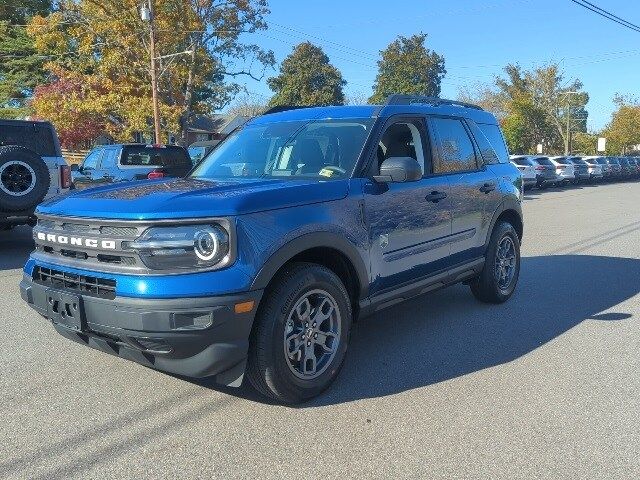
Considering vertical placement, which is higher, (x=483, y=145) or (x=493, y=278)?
(x=483, y=145)

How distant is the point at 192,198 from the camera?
3.38 metres

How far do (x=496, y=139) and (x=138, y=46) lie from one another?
2405 centimetres

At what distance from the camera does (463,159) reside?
5.46 m

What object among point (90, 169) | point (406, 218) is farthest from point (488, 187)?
point (90, 169)

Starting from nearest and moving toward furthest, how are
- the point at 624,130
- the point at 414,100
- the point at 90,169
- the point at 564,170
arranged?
the point at 414,100, the point at 90,169, the point at 564,170, the point at 624,130

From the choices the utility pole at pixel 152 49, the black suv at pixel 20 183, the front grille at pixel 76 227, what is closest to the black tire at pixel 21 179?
the black suv at pixel 20 183

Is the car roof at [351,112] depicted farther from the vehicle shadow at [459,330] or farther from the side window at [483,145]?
the vehicle shadow at [459,330]

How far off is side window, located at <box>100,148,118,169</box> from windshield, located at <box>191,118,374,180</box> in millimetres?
9470

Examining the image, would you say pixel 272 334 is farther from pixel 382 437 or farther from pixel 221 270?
pixel 382 437

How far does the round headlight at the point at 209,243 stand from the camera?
319 centimetres

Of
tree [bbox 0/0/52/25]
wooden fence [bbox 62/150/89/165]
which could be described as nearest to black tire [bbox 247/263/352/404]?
wooden fence [bbox 62/150/89/165]

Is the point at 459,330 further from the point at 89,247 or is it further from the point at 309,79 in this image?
the point at 309,79

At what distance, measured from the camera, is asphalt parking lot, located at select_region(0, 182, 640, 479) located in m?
3.02

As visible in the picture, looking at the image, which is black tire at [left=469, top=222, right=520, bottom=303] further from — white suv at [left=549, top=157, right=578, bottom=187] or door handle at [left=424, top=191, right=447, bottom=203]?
white suv at [left=549, top=157, right=578, bottom=187]
